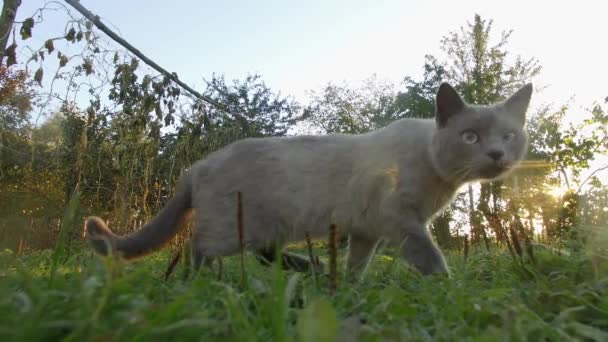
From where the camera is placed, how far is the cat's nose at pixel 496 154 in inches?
123

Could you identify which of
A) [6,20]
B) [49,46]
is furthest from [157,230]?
[6,20]

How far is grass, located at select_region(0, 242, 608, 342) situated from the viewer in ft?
2.91

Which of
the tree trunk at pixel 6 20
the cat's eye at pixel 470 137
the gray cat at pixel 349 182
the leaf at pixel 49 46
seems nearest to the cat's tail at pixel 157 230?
the gray cat at pixel 349 182

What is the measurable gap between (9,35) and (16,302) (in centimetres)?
323

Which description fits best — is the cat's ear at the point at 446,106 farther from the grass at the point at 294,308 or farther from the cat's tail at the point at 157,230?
the cat's tail at the point at 157,230

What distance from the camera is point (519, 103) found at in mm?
3535

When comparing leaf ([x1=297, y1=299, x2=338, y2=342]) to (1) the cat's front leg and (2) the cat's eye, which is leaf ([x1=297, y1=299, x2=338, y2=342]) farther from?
(2) the cat's eye

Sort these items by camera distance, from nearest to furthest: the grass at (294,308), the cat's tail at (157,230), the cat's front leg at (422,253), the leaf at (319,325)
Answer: the leaf at (319,325) < the grass at (294,308) < the cat's front leg at (422,253) < the cat's tail at (157,230)

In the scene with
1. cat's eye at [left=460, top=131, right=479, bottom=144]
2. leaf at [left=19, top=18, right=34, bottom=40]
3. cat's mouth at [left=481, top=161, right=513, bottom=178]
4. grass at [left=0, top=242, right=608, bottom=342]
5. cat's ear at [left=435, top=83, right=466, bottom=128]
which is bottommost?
grass at [left=0, top=242, right=608, bottom=342]

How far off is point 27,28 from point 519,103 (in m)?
3.49

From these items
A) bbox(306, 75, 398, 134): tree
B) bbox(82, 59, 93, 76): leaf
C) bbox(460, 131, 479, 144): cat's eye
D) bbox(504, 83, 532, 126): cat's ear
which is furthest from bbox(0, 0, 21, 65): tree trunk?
bbox(306, 75, 398, 134): tree

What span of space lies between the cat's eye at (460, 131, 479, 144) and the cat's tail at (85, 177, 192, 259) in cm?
189

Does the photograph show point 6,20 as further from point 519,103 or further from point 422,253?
point 519,103

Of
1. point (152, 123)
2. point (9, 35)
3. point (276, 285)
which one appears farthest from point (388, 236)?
point (9, 35)
